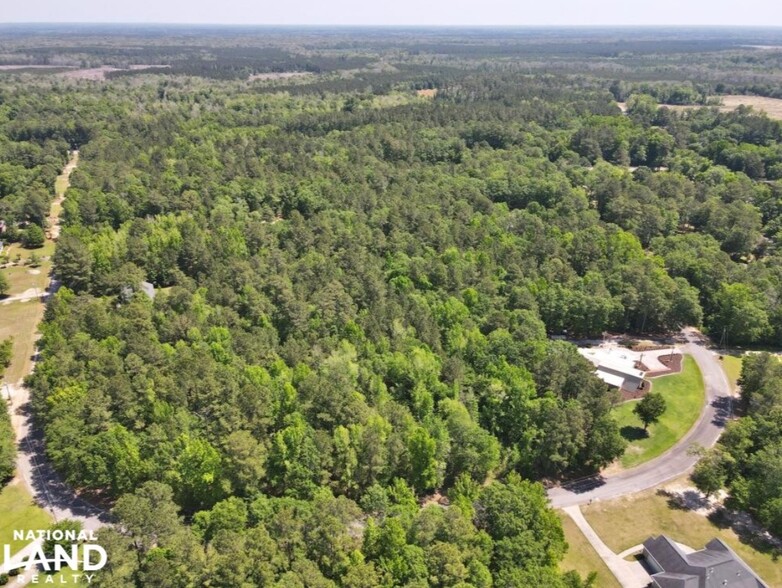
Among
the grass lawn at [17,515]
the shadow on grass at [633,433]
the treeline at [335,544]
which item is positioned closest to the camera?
the treeline at [335,544]

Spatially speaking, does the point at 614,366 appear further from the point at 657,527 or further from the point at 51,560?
the point at 51,560

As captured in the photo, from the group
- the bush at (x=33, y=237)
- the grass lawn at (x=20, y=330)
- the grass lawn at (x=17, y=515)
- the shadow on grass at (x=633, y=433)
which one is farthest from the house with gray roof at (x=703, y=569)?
the bush at (x=33, y=237)

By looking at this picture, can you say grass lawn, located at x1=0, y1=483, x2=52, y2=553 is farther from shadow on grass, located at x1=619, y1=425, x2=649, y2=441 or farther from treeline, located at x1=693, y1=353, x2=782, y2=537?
treeline, located at x1=693, y1=353, x2=782, y2=537

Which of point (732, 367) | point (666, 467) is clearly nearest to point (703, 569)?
point (666, 467)

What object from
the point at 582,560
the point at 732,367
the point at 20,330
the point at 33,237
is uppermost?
the point at 33,237

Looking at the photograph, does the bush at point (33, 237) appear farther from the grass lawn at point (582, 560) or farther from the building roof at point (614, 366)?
the grass lawn at point (582, 560)

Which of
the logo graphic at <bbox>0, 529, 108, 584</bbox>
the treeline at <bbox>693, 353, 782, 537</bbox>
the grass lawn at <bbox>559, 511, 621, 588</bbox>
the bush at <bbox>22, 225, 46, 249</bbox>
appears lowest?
the grass lawn at <bbox>559, 511, 621, 588</bbox>

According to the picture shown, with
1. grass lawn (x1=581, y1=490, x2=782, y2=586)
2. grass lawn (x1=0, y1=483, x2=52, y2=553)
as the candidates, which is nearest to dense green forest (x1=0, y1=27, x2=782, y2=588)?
grass lawn (x1=0, y1=483, x2=52, y2=553)
